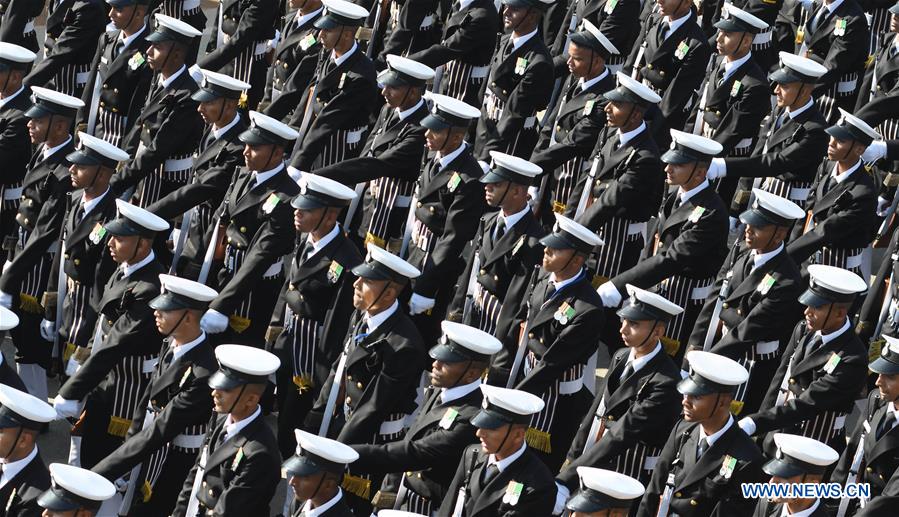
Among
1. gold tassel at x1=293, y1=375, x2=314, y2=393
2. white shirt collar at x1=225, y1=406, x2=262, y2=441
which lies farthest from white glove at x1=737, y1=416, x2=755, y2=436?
white shirt collar at x1=225, y1=406, x2=262, y2=441

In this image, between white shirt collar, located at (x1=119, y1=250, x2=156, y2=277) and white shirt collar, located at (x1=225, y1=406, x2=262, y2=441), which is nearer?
white shirt collar, located at (x1=225, y1=406, x2=262, y2=441)

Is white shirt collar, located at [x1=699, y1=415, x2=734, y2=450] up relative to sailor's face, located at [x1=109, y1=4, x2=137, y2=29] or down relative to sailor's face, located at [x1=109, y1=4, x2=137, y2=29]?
down

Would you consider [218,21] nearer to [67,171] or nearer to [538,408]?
[67,171]

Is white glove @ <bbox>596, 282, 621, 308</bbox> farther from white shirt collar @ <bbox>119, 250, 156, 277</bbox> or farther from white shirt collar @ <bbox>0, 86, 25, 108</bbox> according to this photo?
white shirt collar @ <bbox>0, 86, 25, 108</bbox>

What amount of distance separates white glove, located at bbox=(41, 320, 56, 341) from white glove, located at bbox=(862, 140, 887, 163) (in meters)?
5.94

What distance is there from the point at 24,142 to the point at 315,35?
107 inches

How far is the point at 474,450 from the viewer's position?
11.3 metres

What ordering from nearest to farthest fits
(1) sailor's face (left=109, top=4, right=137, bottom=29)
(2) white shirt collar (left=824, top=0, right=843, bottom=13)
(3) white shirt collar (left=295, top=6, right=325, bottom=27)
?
(1) sailor's face (left=109, top=4, right=137, bottom=29), (2) white shirt collar (left=824, top=0, right=843, bottom=13), (3) white shirt collar (left=295, top=6, right=325, bottom=27)

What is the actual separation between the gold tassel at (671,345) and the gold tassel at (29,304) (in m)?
4.46

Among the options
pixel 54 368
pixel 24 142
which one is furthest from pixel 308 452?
pixel 24 142

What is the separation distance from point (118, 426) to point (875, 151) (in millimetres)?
5852

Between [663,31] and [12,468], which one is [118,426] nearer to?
[12,468]

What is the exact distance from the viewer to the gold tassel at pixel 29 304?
14508 mm

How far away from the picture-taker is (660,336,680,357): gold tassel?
14.0 metres
